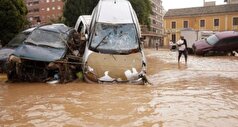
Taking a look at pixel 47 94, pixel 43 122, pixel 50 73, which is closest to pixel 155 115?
pixel 43 122

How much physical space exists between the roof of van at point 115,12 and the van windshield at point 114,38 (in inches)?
10.6

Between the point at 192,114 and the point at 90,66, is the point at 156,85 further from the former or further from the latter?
the point at 192,114

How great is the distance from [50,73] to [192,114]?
654cm

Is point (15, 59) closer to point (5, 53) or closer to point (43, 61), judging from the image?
point (43, 61)

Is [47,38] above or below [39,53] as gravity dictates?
above

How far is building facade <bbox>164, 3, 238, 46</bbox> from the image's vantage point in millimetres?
62656

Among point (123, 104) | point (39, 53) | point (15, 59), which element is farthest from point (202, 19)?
point (123, 104)

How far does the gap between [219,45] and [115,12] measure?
14253mm

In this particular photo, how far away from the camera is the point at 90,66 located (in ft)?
41.0

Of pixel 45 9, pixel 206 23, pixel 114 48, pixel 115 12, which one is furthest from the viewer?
pixel 45 9

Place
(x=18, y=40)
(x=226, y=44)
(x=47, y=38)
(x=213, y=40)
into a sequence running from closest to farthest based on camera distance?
(x=47, y=38)
(x=18, y=40)
(x=226, y=44)
(x=213, y=40)

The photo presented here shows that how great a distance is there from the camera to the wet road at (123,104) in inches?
290

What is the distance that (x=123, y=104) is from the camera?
29.6 feet

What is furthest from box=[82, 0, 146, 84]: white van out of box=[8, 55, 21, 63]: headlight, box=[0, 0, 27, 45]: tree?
box=[0, 0, 27, 45]: tree
